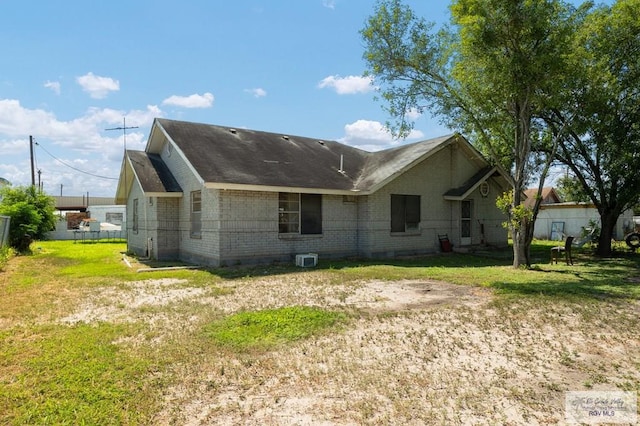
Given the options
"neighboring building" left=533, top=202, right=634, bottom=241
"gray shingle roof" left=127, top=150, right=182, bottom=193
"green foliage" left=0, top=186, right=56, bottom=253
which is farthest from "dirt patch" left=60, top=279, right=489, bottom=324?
"neighboring building" left=533, top=202, right=634, bottom=241

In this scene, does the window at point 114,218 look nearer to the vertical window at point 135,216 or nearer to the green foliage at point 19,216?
the green foliage at point 19,216

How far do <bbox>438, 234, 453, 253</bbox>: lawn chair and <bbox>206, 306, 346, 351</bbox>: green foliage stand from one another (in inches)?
477

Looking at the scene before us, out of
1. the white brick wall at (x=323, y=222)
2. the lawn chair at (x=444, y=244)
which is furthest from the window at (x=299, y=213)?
the lawn chair at (x=444, y=244)

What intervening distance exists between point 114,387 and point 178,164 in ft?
43.7

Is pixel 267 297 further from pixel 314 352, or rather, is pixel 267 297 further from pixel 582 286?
pixel 582 286

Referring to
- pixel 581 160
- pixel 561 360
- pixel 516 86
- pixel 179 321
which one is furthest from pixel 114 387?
pixel 581 160

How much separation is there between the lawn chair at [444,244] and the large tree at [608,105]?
21.6 feet

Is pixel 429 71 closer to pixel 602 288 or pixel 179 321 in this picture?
pixel 602 288

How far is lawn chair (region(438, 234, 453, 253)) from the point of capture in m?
18.2

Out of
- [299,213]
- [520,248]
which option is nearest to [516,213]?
[520,248]

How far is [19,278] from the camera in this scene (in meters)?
11.6

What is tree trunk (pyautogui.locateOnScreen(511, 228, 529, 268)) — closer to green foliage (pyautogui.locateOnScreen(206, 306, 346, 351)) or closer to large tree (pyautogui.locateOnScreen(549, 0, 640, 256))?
large tree (pyautogui.locateOnScreen(549, 0, 640, 256))

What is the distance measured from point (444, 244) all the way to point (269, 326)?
1352 cm

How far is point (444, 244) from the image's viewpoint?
18250mm
